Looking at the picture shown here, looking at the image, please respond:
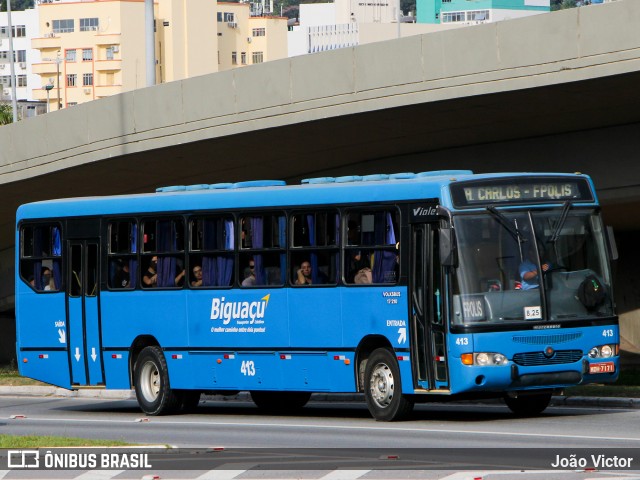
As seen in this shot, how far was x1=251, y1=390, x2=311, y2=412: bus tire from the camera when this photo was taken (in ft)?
69.7

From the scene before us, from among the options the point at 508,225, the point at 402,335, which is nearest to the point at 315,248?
the point at 402,335

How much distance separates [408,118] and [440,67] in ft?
6.65

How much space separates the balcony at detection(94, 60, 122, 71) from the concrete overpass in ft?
296

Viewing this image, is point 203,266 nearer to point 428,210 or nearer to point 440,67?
point 428,210

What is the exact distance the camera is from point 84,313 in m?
21.7

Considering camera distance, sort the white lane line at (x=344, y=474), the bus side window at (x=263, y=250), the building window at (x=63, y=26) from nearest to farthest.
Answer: the white lane line at (x=344, y=474) < the bus side window at (x=263, y=250) < the building window at (x=63, y=26)

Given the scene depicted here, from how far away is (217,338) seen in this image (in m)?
19.9

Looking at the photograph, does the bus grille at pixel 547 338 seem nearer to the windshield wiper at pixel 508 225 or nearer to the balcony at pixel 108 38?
the windshield wiper at pixel 508 225

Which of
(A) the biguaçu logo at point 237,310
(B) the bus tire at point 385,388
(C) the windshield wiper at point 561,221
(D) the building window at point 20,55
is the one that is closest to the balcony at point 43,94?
(D) the building window at point 20,55

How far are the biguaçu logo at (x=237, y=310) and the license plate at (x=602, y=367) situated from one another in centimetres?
465

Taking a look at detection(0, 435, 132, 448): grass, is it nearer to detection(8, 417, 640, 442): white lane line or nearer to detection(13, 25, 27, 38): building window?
detection(8, 417, 640, 442): white lane line

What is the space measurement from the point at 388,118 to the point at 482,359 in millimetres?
10355

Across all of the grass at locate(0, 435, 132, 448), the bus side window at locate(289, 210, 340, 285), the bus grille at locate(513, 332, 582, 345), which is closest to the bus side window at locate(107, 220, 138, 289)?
the bus side window at locate(289, 210, 340, 285)

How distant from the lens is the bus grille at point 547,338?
16.6 metres
